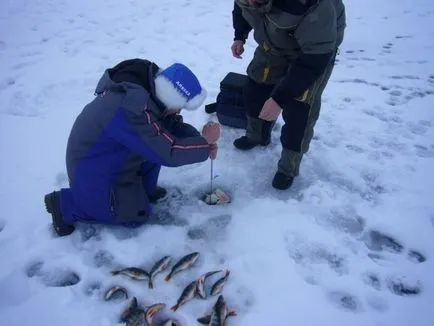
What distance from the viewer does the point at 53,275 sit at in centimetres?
242

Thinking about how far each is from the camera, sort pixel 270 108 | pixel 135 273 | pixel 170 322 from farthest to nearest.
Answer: pixel 270 108, pixel 135 273, pixel 170 322

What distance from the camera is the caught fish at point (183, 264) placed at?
2404mm

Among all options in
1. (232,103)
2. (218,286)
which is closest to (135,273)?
(218,286)

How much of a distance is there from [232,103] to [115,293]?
6.94 feet

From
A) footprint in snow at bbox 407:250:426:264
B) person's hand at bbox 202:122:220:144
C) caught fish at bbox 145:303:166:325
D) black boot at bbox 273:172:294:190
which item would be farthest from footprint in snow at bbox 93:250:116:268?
footprint in snow at bbox 407:250:426:264

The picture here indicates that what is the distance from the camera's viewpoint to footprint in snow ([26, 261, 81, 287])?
7.81ft

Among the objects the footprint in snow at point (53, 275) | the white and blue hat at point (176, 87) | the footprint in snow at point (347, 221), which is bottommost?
the footprint in snow at point (53, 275)

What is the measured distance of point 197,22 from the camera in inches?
239

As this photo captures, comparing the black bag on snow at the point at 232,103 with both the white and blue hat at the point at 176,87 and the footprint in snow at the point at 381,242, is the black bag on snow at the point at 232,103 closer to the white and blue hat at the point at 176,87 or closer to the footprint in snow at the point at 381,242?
the white and blue hat at the point at 176,87

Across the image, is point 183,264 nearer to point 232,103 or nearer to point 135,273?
point 135,273

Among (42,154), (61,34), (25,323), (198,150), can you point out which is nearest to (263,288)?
(198,150)

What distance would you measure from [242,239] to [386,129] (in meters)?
2.09

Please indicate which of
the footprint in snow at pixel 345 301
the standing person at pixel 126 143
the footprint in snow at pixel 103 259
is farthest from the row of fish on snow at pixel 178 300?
the footprint in snow at pixel 345 301

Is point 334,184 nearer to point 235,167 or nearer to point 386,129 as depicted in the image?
point 235,167
